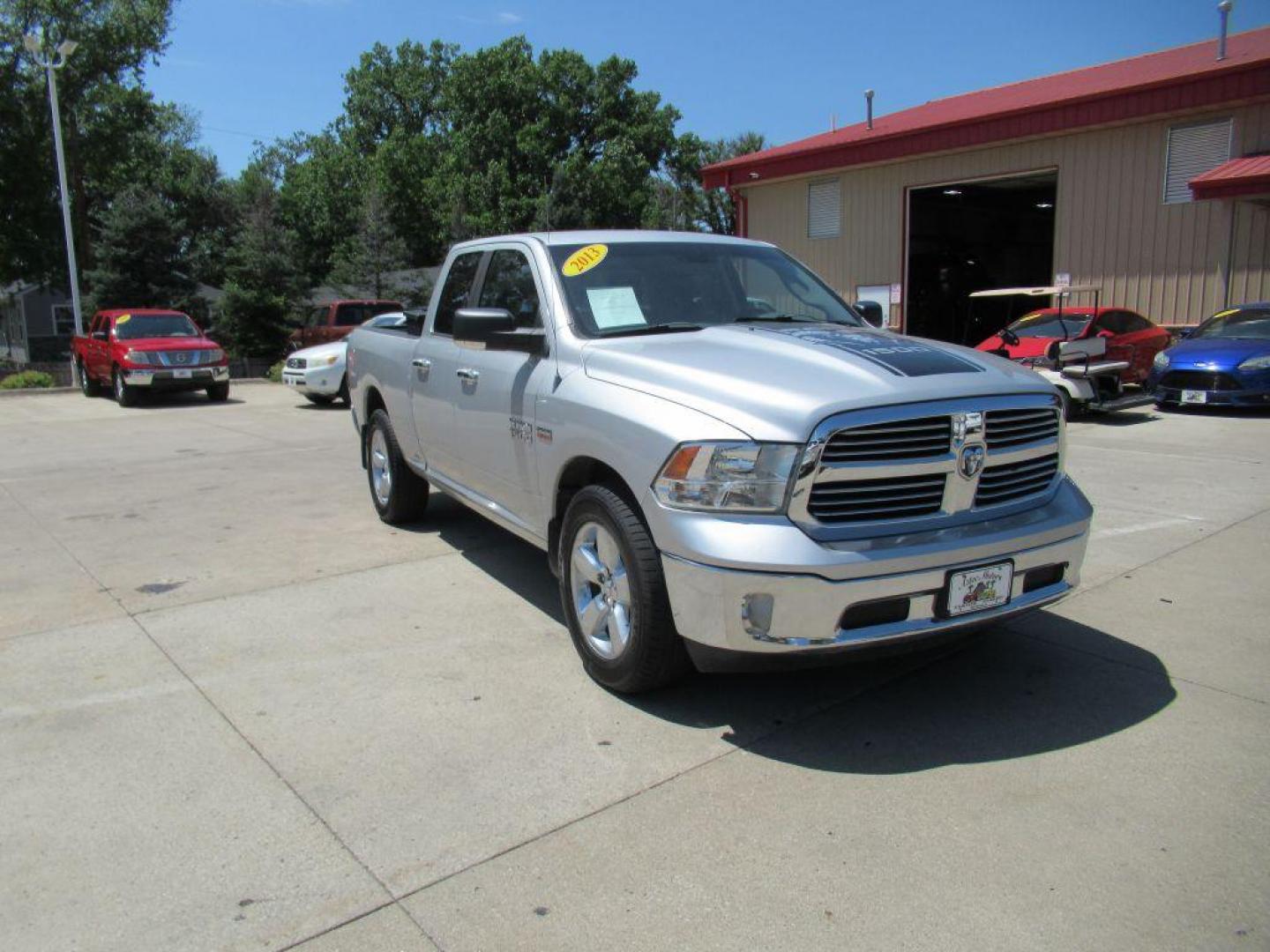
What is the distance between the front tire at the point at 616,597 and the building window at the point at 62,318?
43470mm

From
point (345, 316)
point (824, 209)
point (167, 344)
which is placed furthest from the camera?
point (824, 209)

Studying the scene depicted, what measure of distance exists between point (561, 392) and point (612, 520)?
77 cm

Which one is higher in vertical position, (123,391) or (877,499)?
(877,499)

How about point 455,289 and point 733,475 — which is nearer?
point 733,475

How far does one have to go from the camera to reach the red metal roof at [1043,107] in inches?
671

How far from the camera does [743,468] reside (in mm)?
3398

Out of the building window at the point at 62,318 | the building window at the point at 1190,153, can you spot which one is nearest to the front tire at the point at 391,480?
the building window at the point at 1190,153

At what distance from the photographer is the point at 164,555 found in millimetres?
6453

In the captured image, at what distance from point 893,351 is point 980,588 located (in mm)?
1039

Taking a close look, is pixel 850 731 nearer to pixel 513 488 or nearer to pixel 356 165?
pixel 513 488

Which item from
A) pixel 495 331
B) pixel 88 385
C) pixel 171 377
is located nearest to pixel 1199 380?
pixel 495 331

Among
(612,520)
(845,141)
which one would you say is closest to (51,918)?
(612,520)

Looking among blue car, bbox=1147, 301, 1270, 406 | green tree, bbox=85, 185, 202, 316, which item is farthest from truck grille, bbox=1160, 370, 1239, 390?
green tree, bbox=85, 185, 202, 316

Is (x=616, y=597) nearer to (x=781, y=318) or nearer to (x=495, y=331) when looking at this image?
(x=495, y=331)
